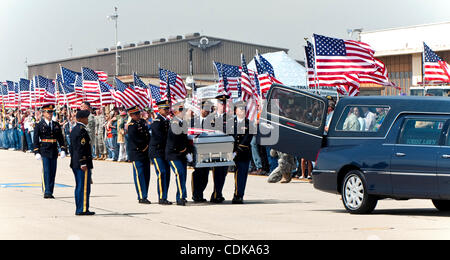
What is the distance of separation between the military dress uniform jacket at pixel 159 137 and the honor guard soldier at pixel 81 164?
1751mm

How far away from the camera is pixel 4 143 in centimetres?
4434

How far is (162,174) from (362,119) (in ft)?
13.0

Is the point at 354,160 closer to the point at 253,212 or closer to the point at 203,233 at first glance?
the point at 253,212

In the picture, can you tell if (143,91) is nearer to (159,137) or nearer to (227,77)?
(227,77)

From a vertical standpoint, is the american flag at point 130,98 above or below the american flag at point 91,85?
below

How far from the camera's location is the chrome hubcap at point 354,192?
1373cm

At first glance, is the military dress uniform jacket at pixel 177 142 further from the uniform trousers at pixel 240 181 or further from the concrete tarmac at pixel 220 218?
the uniform trousers at pixel 240 181

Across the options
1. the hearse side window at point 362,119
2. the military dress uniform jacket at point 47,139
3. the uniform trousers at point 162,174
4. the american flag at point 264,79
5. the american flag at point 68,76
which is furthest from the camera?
the american flag at point 68,76

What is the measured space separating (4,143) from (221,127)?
1185 inches

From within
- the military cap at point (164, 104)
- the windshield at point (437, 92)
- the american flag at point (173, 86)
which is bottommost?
the military cap at point (164, 104)

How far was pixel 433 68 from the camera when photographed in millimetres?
23891

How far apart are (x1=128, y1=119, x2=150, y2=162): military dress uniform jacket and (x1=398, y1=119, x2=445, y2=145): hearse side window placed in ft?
16.3

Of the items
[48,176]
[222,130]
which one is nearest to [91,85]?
[48,176]

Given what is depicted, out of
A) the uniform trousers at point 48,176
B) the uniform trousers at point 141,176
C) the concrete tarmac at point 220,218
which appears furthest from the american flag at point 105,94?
the uniform trousers at point 141,176
